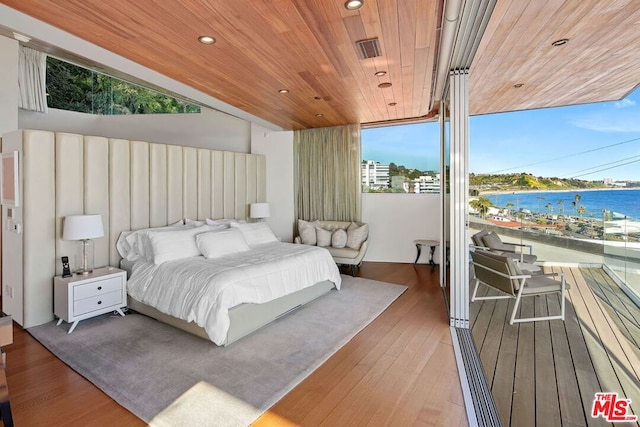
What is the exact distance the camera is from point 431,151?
234 inches

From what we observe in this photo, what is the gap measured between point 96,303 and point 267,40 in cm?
315

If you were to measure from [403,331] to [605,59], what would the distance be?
10.9 ft

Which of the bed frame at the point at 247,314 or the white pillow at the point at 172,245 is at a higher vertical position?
the white pillow at the point at 172,245

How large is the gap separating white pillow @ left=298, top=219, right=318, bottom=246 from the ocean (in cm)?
316

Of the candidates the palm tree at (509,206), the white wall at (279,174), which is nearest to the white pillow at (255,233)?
the white wall at (279,174)

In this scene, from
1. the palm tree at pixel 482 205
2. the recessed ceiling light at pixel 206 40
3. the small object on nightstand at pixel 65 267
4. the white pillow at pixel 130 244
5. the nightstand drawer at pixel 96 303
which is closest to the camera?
the recessed ceiling light at pixel 206 40

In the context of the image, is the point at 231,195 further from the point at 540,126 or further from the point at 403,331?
the point at 540,126

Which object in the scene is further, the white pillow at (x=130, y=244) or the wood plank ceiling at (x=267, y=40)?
the white pillow at (x=130, y=244)

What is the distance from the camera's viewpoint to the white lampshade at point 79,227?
10.5ft

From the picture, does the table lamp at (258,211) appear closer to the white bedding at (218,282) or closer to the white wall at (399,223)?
the white bedding at (218,282)

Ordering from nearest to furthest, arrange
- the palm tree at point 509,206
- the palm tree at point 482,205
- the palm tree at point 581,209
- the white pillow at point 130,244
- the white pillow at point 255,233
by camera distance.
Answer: the palm tree at point 581,209, the white pillow at point 130,244, the white pillow at point 255,233, the palm tree at point 482,205, the palm tree at point 509,206

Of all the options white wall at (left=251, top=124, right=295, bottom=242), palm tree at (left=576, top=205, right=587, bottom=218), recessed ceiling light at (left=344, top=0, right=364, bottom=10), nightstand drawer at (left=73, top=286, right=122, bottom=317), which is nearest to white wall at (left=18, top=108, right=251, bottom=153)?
white wall at (left=251, top=124, right=295, bottom=242)

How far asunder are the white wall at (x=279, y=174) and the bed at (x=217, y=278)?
6.10 ft

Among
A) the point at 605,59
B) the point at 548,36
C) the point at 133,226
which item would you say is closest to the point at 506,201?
the point at 605,59
